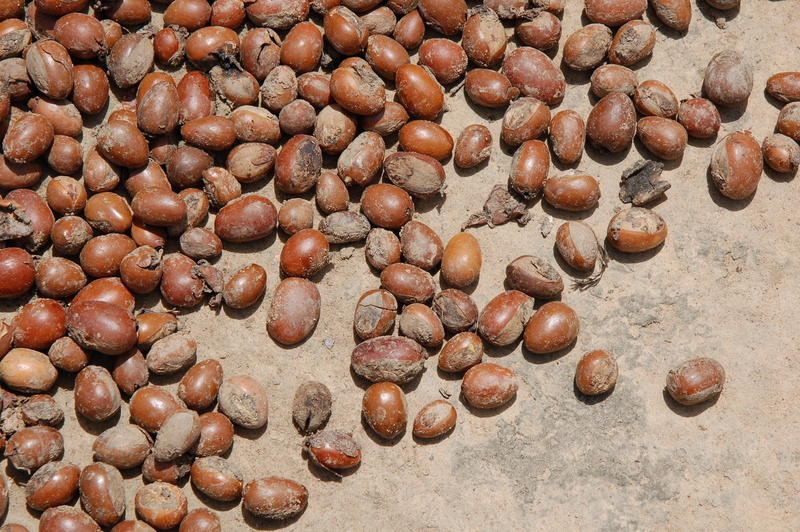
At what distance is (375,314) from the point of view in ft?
12.7

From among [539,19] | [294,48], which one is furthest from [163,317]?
[539,19]

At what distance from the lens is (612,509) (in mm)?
3746

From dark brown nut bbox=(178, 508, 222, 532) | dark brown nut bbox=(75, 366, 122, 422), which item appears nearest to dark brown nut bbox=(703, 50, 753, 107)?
dark brown nut bbox=(178, 508, 222, 532)

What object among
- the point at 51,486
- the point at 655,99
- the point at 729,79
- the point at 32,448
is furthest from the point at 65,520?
the point at 729,79

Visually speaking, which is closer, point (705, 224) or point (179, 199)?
point (179, 199)

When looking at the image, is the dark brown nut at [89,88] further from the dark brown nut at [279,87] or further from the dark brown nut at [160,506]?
the dark brown nut at [160,506]

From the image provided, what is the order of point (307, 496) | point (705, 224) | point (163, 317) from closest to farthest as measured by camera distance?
1. point (307, 496)
2. point (163, 317)
3. point (705, 224)

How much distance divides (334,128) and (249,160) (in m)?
0.63

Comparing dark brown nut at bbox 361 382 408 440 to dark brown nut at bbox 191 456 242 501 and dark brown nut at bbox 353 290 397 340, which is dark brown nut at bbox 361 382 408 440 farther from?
dark brown nut at bbox 191 456 242 501

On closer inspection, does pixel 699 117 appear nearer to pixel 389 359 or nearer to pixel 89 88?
pixel 389 359

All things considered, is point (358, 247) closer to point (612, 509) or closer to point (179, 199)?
point (179, 199)

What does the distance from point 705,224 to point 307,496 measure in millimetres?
3215

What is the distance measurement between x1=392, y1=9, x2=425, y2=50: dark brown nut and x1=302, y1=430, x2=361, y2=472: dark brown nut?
281cm

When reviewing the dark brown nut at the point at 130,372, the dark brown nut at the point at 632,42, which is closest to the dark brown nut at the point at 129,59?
the dark brown nut at the point at 130,372
